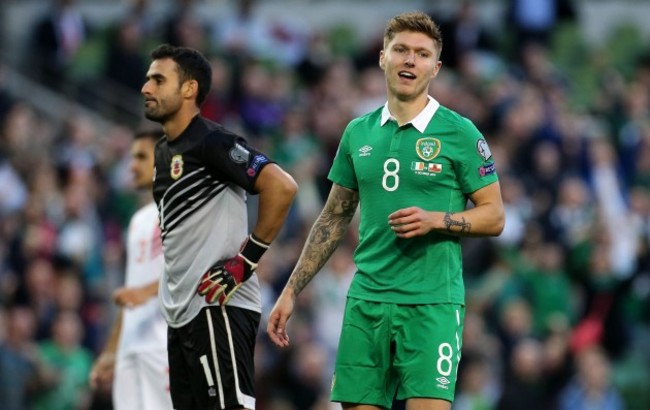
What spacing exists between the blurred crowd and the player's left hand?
7.10m

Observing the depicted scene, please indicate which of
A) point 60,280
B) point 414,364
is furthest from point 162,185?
point 60,280

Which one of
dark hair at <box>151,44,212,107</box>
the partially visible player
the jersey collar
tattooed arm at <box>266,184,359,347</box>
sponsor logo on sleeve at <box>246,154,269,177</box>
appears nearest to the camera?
the jersey collar

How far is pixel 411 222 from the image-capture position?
25.2 ft

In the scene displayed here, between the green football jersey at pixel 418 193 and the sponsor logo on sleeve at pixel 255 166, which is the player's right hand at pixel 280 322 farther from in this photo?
the sponsor logo on sleeve at pixel 255 166

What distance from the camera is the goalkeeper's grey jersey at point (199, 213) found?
8336mm

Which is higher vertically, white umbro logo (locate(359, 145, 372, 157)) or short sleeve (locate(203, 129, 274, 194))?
white umbro logo (locate(359, 145, 372, 157))

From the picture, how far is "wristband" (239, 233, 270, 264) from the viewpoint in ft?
27.0

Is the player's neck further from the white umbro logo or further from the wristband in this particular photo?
the wristband

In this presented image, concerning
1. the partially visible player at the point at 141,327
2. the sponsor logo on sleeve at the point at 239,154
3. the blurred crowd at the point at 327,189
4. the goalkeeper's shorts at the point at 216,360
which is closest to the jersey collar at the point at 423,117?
the sponsor logo on sleeve at the point at 239,154

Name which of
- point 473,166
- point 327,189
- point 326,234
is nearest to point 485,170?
point 473,166

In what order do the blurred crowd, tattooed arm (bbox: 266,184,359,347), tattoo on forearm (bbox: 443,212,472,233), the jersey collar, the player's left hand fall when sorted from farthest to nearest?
the blurred crowd
tattooed arm (bbox: 266,184,359,347)
the jersey collar
tattoo on forearm (bbox: 443,212,472,233)
the player's left hand

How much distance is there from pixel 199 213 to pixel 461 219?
1471 mm

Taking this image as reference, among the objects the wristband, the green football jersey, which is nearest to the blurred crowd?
the wristband

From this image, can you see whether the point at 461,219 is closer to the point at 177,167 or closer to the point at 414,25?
the point at 414,25
